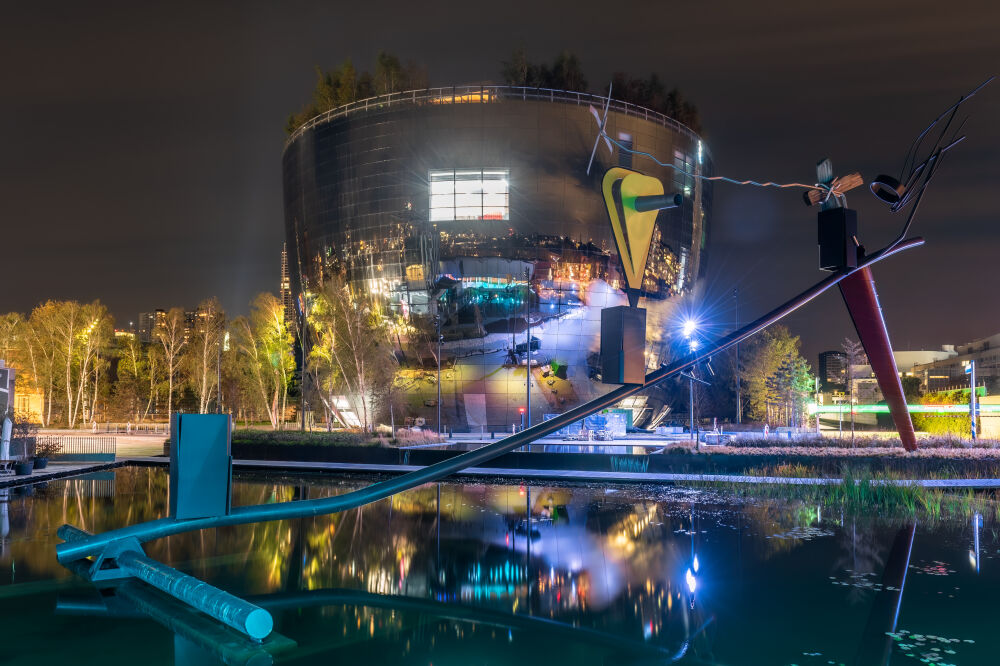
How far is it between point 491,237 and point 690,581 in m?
42.4

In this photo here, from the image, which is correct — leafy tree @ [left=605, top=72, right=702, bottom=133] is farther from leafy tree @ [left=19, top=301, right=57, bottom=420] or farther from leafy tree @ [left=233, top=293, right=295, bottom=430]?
leafy tree @ [left=19, top=301, right=57, bottom=420]

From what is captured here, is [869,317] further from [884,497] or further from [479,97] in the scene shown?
[479,97]

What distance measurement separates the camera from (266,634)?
7.77 metres

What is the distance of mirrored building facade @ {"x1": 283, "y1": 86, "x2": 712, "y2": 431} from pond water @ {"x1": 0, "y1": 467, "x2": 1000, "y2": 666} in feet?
115

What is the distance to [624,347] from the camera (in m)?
9.77

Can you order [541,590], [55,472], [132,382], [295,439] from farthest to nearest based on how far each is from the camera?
[132,382], [295,439], [55,472], [541,590]

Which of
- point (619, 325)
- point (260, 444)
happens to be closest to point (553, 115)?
point (260, 444)

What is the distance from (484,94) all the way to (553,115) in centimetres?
496

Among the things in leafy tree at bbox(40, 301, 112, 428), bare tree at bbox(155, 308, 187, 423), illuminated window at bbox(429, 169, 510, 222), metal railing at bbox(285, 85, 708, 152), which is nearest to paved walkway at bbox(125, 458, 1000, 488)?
illuminated window at bbox(429, 169, 510, 222)

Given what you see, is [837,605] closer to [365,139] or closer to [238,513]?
[238,513]

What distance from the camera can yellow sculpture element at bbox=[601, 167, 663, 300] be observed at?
970 centimetres

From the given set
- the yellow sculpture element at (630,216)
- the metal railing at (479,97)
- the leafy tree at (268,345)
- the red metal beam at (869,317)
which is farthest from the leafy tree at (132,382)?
the yellow sculpture element at (630,216)

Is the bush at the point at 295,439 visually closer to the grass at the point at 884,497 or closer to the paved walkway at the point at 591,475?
the paved walkway at the point at 591,475

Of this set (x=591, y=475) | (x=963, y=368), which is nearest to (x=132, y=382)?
(x=591, y=475)
